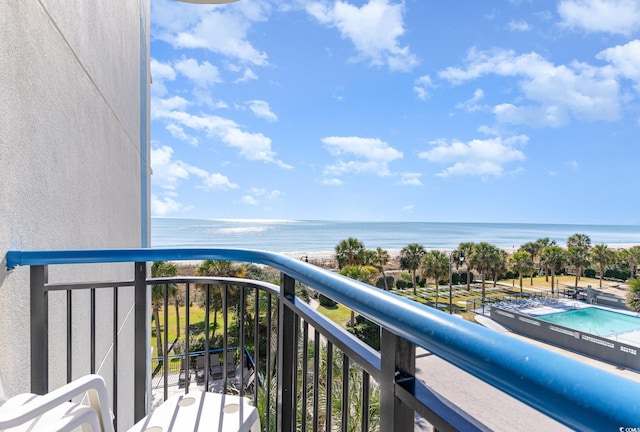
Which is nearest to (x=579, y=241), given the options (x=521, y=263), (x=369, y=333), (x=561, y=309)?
(x=521, y=263)

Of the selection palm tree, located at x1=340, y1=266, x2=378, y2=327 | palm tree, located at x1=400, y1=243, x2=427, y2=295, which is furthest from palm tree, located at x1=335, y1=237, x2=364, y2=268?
palm tree, located at x1=400, y1=243, x2=427, y2=295

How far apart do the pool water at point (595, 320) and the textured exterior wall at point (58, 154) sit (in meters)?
19.8

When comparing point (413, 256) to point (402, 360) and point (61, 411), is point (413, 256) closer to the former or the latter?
point (61, 411)

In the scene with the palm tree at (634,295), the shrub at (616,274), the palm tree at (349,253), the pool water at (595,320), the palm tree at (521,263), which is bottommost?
the pool water at (595,320)

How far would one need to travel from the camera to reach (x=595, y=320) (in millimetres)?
18922

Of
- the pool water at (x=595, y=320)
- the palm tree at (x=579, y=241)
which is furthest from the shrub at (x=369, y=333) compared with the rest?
the palm tree at (x=579, y=241)

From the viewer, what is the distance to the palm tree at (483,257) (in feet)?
74.4

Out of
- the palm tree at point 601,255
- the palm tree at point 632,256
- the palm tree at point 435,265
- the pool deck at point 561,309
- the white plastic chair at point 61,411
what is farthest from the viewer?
the palm tree at point 632,256

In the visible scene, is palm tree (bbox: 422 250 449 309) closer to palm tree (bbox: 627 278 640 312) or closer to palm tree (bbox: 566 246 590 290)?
palm tree (bbox: 627 278 640 312)

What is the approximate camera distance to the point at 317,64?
40875 mm

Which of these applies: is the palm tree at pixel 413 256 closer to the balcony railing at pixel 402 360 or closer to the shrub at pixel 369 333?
the shrub at pixel 369 333

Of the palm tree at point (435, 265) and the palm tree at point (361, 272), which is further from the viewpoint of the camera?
the palm tree at point (435, 265)

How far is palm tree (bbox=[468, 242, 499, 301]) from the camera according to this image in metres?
22.7

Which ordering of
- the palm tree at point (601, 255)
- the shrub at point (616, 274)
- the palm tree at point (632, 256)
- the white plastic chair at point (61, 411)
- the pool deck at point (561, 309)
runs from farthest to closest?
the shrub at point (616, 274)
the palm tree at point (632, 256)
the palm tree at point (601, 255)
the pool deck at point (561, 309)
the white plastic chair at point (61, 411)
